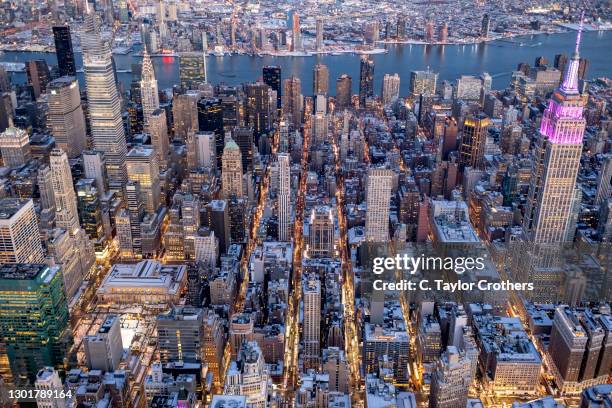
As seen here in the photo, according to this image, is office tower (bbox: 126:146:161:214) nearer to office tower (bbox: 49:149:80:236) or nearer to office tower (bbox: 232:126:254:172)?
office tower (bbox: 49:149:80:236)

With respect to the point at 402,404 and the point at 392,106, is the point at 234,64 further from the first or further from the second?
the point at 402,404

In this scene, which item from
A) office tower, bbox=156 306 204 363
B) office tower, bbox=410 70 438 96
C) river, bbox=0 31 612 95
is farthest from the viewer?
river, bbox=0 31 612 95

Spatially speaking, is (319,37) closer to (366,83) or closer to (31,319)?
(366,83)

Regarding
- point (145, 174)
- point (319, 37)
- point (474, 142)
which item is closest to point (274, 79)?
point (319, 37)

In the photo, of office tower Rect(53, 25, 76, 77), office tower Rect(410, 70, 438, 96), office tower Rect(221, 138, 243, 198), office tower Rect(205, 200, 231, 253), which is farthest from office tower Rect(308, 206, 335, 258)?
office tower Rect(53, 25, 76, 77)

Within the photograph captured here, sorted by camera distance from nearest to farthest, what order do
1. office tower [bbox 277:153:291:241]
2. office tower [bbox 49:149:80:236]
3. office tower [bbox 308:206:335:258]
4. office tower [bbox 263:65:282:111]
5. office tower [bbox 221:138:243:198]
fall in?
office tower [bbox 308:206:335:258]
office tower [bbox 49:149:80:236]
office tower [bbox 277:153:291:241]
office tower [bbox 221:138:243:198]
office tower [bbox 263:65:282:111]

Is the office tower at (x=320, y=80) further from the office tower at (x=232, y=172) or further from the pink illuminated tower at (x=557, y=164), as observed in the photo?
the pink illuminated tower at (x=557, y=164)

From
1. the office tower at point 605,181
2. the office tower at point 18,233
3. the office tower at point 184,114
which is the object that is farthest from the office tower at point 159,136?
the office tower at point 605,181
